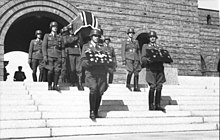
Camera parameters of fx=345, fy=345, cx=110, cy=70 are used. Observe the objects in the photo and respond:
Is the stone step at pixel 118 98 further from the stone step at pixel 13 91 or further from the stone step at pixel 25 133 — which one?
the stone step at pixel 25 133

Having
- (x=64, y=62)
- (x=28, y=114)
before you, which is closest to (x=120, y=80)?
(x=64, y=62)

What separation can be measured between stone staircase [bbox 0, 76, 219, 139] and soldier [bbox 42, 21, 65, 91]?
1.40 ft

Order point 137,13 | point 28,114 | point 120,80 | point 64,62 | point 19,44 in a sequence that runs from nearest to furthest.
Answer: point 28,114 < point 64,62 < point 120,80 < point 137,13 < point 19,44

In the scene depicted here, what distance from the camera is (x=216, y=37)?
22000mm

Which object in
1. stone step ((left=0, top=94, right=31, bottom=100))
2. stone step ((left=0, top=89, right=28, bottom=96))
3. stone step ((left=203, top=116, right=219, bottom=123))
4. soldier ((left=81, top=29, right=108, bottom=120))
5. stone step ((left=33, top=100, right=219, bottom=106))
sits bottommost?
stone step ((left=203, top=116, right=219, bottom=123))

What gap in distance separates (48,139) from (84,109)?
1.74m

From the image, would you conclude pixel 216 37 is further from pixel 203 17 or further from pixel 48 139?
pixel 48 139

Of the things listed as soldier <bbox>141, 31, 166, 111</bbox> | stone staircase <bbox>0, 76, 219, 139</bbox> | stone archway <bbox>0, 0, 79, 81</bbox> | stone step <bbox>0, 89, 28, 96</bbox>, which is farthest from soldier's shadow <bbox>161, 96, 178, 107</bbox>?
stone archway <bbox>0, 0, 79, 81</bbox>

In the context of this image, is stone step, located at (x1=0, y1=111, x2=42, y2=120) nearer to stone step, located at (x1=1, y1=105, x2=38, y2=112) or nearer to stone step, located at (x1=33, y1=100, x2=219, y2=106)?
stone step, located at (x1=1, y1=105, x2=38, y2=112)

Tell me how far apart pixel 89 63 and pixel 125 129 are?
140 cm

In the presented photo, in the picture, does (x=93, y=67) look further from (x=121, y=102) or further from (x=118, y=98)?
(x=118, y=98)

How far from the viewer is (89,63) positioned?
20.8 feet

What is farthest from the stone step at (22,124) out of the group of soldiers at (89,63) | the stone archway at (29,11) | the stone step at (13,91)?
the stone archway at (29,11)

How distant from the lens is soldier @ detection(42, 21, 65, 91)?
328 inches
